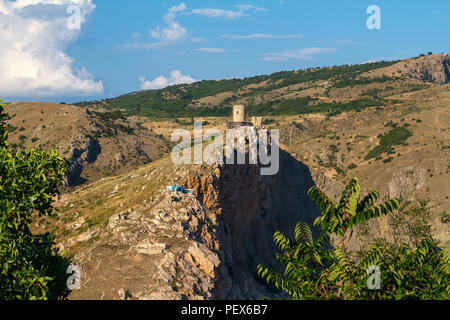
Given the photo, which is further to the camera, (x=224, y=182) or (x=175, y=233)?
(x=224, y=182)

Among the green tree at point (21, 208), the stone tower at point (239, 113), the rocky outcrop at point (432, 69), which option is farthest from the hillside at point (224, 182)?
the green tree at point (21, 208)

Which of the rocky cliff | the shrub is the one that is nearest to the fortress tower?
the rocky cliff

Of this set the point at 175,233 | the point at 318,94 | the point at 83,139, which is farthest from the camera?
the point at 318,94

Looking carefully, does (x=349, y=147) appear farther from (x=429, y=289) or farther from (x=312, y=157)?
(x=429, y=289)

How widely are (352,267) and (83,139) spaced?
64.9 m

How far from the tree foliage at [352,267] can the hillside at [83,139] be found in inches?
2164

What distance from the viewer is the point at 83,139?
68.2 m

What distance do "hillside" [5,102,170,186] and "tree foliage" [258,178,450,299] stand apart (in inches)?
2164

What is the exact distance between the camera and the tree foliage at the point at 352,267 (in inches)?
332

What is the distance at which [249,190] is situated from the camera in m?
43.9

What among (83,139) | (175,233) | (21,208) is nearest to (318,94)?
(83,139)

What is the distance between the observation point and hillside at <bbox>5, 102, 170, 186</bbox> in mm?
64688

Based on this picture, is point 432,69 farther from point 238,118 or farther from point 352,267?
point 352,267
